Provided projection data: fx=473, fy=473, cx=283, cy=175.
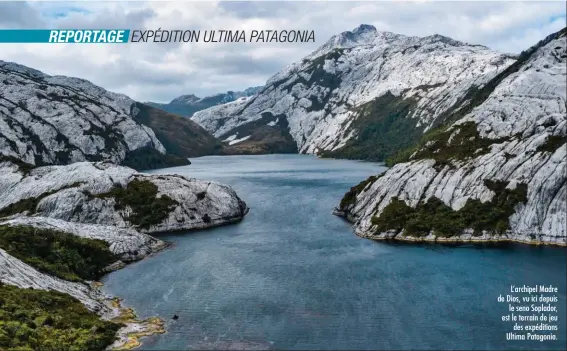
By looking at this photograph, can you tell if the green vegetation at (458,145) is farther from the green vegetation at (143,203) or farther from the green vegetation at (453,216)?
the green vegetation at (143,203)

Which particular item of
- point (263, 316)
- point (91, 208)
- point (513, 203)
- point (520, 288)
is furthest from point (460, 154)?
point (91, 208)

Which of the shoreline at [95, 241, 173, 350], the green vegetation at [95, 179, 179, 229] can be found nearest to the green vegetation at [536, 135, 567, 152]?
the shoreline at [95, 241, 173, 350]

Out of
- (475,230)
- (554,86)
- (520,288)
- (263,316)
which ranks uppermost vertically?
(554,86)

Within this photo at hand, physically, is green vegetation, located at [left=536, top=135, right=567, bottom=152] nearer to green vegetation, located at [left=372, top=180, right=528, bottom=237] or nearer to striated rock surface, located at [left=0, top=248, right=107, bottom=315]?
green vegetation, located at [left=372, top=180, right=528, bottom=237]

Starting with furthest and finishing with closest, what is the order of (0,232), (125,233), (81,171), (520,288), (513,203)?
(81,171), (125,233), (513,203), (0,232), (520,288)

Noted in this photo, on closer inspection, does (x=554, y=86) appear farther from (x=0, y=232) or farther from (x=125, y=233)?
(x=0, y=232)

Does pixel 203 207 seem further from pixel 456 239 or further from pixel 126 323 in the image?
pixel 126 323
